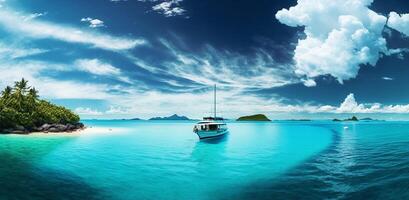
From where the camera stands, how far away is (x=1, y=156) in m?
35.2

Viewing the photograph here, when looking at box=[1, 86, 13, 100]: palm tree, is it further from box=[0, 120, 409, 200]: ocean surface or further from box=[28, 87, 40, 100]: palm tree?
box=[0, 120, 409, 200]: ocean surface

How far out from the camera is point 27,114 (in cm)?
7800

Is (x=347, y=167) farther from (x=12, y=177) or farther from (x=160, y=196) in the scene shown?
(x=12, y=177)

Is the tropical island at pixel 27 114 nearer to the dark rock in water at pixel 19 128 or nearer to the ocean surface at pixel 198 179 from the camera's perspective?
the dark rock in water at pixel 19 128

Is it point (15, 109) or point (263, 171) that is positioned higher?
point (15, 109)

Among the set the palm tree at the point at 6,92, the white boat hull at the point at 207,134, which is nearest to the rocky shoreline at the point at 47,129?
the palm tree at the point at 6,92

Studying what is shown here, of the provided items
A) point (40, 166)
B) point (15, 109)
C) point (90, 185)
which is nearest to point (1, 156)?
point (40, 166)

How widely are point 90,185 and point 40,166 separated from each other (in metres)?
10.7

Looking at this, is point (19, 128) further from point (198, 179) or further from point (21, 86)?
point (198, 179)

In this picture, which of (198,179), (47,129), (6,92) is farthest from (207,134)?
(6,92)

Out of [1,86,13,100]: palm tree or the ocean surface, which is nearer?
the ocean surface

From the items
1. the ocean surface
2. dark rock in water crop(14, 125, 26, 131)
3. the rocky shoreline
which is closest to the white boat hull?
the ocean surface

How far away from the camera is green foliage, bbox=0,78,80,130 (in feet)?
243

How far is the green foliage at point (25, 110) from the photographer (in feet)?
243
